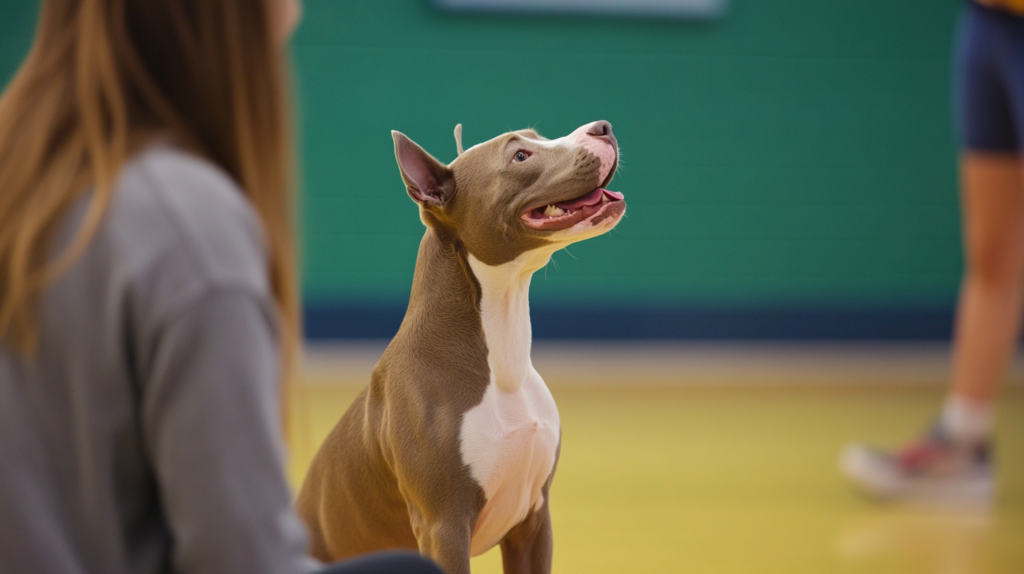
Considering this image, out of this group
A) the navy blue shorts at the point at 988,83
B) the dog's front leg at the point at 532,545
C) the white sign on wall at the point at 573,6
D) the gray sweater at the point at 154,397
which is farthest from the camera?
the white sign on wall at the point at 573,6

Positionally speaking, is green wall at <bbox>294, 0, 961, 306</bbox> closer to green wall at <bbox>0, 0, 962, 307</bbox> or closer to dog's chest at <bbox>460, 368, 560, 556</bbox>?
green wall at <bbox>0, 0, 962, 307</bbox>

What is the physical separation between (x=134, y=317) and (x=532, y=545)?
64cm

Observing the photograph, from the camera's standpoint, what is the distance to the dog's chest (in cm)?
110

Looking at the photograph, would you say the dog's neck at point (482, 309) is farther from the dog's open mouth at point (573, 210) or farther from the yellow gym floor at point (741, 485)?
the yellow gym floor at point (741, 485)

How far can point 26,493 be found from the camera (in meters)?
0.75

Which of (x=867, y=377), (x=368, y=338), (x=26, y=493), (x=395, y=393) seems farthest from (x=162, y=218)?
(x=867, y=377)

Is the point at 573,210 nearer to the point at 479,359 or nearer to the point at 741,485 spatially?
the point at 479,359

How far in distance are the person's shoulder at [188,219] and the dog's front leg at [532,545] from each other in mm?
563

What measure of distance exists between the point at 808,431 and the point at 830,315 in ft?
4.64

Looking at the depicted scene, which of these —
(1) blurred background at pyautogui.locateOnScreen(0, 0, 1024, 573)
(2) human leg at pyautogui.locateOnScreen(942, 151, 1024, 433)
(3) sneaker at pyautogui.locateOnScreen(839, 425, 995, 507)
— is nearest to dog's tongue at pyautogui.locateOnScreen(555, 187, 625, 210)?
(2) human leg at pyautogui.locateOnScreen(942, 151, 1024, 433)

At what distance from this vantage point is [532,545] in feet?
3.91

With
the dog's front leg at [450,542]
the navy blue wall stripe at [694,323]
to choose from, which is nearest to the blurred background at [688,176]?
the navy blue wall stripe at [694,323]

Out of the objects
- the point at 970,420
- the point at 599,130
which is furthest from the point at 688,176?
the point at 599,130

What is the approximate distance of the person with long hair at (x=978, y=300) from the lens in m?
2.53
